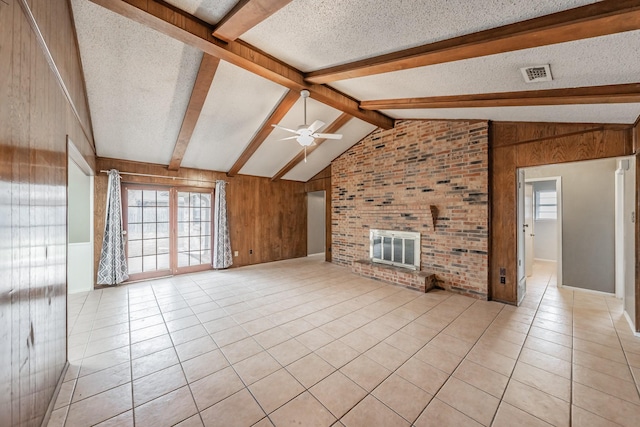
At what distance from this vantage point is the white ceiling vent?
2129 mm

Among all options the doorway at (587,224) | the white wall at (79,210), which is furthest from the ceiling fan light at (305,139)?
the white wall at (79,210)

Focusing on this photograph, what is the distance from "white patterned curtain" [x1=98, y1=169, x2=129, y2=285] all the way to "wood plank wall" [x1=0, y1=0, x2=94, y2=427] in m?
2.76

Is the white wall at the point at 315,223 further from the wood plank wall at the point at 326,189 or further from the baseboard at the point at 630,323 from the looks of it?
the baseboard at the point at 630,323

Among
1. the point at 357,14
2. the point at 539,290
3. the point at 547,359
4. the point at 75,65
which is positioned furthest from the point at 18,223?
the point at 539,290

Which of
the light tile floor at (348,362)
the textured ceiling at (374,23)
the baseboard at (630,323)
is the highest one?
the textured ceiling at (374,23)

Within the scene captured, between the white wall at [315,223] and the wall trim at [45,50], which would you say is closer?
the wall trim at [45,50]

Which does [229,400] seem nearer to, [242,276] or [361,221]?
[242,276]

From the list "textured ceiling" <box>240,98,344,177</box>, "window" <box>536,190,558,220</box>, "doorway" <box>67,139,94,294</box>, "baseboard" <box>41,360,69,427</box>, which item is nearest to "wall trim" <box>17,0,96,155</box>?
"doorway" <box>67,139,94,294</box>

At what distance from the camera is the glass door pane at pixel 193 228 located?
217 inches

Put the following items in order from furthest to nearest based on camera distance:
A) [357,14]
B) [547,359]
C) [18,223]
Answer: [547,359] < [357,14] < [18,223]

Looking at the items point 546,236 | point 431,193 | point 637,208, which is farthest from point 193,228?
point 546,236

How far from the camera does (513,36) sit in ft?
5.78

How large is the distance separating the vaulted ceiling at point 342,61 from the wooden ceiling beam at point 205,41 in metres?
0.01

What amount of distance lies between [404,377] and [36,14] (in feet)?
11.3
